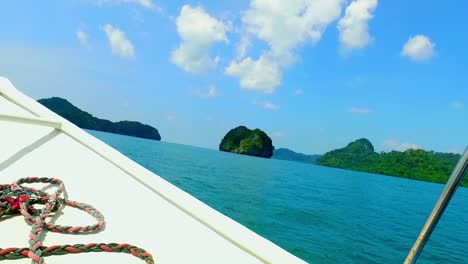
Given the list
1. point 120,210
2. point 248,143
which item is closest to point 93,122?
point 248,143

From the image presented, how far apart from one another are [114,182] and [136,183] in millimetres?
131

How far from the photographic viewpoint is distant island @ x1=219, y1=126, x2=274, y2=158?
9506 cm

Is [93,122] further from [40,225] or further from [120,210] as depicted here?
[40,225]

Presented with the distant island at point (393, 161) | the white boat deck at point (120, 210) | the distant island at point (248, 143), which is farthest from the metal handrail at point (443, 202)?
the distant island at point (248, 143)

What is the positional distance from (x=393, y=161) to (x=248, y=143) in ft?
135

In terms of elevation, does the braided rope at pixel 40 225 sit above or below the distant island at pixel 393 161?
below

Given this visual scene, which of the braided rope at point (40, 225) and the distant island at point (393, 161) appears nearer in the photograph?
the braided rope at point (40, 225)

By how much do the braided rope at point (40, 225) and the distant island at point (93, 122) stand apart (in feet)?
303

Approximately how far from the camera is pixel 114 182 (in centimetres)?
192

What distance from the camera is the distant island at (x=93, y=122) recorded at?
9598 centimetres

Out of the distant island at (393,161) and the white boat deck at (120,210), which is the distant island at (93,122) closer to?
the distant island at (393,161)

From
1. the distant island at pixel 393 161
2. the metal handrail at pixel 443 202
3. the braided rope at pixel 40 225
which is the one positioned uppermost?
the distant island at pixel 393 161

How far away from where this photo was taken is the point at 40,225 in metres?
1.09

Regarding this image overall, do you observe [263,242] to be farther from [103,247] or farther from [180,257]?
[103,247]
